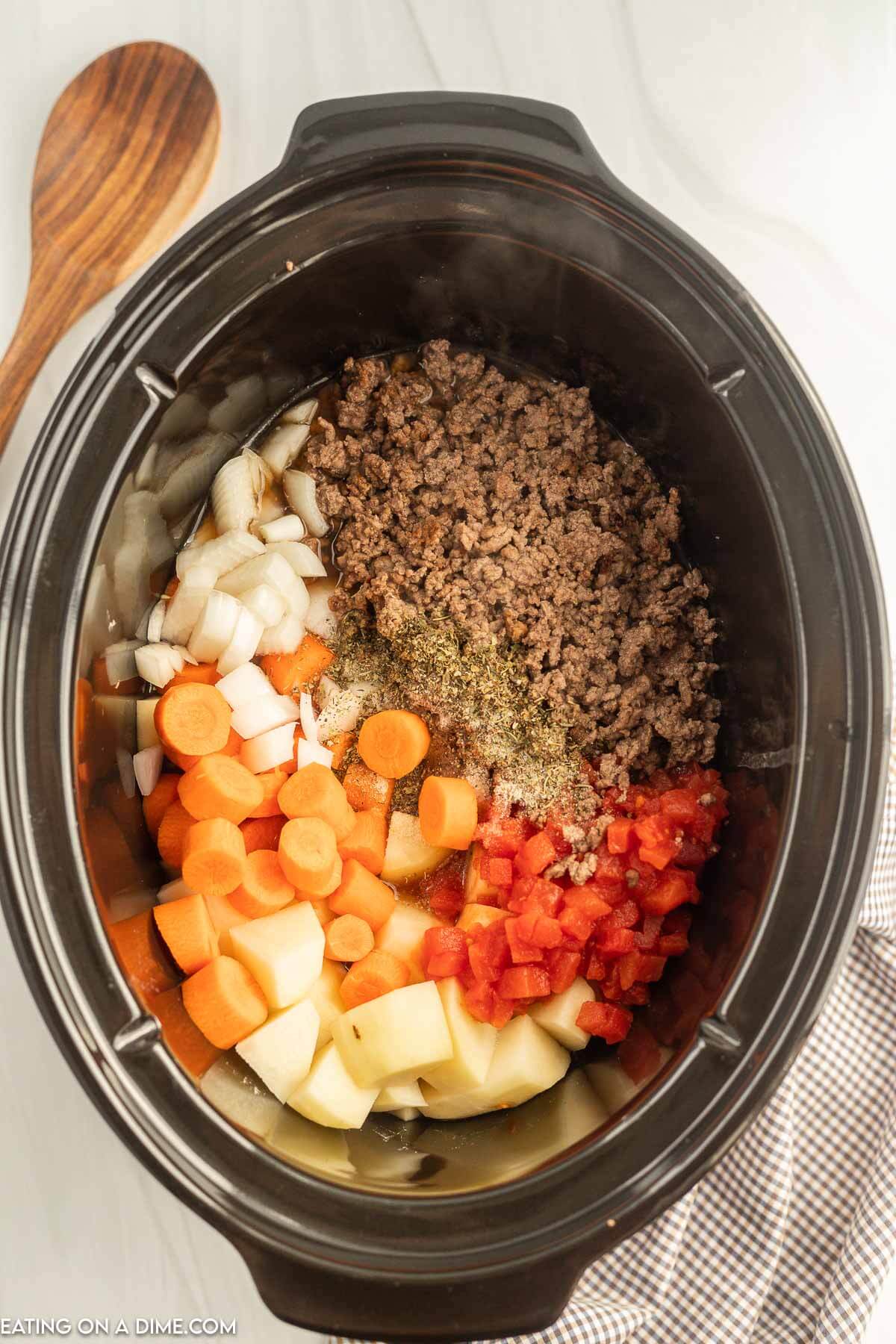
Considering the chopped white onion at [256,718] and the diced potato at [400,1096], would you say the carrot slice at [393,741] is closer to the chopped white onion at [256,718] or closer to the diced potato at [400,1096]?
the chopped white onion at [256,718]

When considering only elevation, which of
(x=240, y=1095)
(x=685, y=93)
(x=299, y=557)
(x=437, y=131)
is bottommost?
(x=240, y=1095)

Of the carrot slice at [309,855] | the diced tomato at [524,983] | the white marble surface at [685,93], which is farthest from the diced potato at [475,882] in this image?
the white marble surface at [685,93]

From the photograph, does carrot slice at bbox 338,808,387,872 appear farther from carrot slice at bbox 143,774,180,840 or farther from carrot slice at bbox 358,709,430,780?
carrot slice at bbox 143,774,180,840

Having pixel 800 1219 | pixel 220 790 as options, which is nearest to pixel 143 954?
pixel 220 790

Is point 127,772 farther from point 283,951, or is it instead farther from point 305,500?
point 305,500

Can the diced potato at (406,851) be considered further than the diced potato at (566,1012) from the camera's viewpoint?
Yes

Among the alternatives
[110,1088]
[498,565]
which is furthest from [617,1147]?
[498,565]
